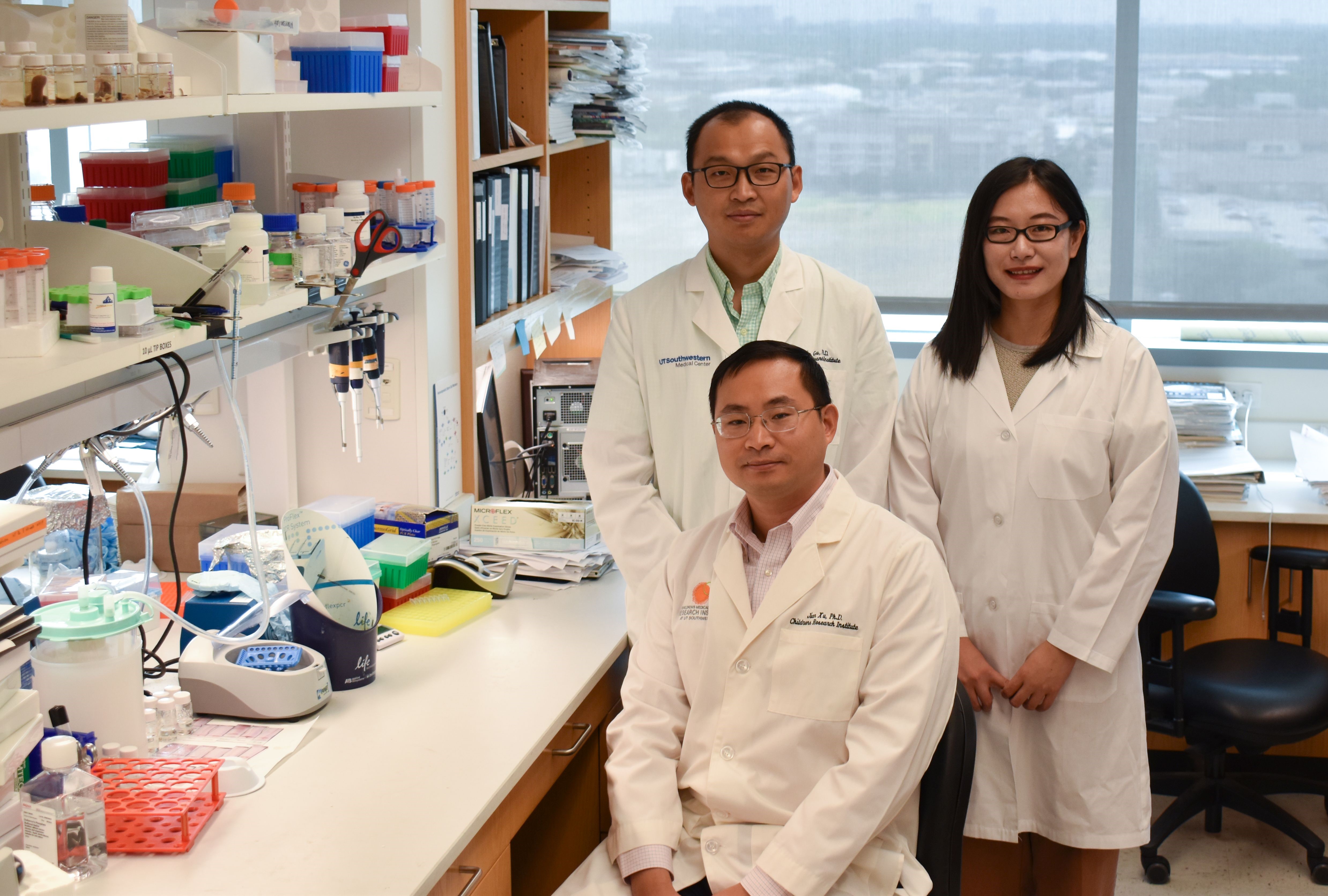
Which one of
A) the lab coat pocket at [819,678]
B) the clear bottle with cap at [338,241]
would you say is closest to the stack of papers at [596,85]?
the clear bottle with cap at [338,241]

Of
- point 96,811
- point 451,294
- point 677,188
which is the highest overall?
point 677,188

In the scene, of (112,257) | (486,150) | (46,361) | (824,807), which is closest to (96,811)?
(46,361)

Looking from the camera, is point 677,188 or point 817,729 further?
point 677,188

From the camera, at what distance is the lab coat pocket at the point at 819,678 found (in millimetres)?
1656

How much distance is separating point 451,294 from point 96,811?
147cm

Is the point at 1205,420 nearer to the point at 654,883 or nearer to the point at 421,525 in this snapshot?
the point at 421,525

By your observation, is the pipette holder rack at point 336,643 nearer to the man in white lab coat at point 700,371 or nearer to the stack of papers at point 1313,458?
the man in white lab coat at point 700,371

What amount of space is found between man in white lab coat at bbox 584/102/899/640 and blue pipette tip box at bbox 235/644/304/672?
582 mm

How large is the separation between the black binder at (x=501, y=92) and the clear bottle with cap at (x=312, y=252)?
42.8 inches

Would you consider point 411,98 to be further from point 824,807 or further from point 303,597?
point 824,807

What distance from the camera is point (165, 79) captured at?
4.64 ft

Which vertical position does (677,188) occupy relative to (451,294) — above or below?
above

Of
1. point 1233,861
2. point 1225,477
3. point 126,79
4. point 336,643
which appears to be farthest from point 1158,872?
point 126,79

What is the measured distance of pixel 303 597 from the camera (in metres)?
1.89
